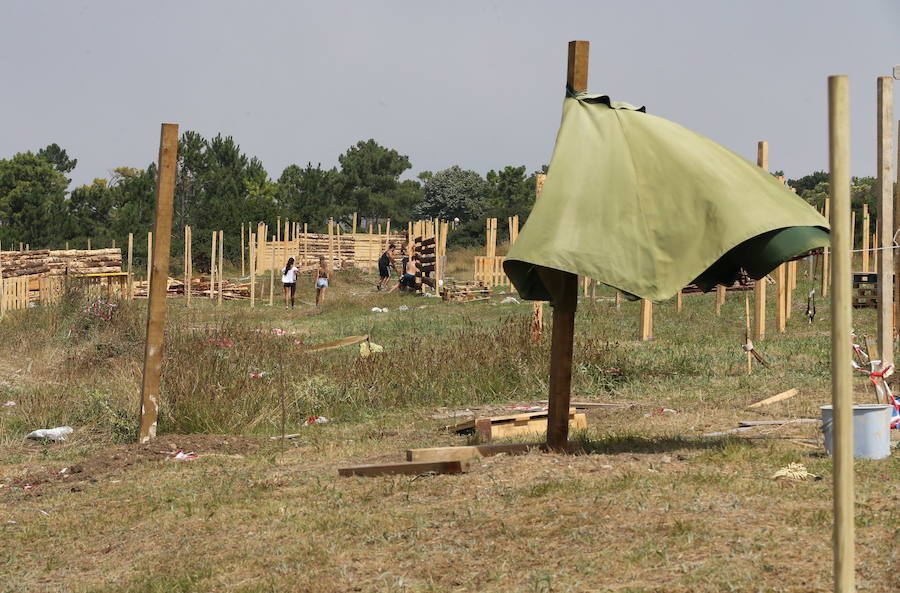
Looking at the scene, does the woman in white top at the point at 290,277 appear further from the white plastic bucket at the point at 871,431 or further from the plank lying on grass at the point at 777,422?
the white plastic bucket at the point at 871,431

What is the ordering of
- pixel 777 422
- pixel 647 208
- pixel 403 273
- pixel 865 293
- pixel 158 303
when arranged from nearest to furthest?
pixel 647 208
pixel 777 422
pixel 158 303
pixel 865 293
pixel 403 273

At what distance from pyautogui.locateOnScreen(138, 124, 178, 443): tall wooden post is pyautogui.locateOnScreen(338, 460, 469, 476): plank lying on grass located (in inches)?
101

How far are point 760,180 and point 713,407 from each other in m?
3.39

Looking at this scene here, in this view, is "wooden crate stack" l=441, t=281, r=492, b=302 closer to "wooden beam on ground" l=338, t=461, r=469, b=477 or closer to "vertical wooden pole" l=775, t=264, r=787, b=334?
"vertical wooden pole" l=775, t=264, r=787, b=334

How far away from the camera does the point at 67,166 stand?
75562mm

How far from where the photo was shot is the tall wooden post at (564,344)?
21.9ft

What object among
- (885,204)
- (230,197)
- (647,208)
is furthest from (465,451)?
Answer: (230,197)

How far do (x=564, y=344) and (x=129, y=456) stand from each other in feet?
11.7

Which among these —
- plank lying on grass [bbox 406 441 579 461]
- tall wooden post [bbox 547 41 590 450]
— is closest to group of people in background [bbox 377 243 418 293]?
plank lying on grass [bbox 406 441 579 461]

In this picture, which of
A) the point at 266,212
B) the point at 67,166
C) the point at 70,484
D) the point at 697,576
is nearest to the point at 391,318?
the point at 70,484

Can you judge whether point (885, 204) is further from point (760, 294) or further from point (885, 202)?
point (760, 294)

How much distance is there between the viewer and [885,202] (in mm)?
9148

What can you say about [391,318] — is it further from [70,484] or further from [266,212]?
[266,212]

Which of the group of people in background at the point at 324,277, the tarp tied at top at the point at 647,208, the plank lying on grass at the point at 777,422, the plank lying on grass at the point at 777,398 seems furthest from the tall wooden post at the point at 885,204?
the group of people in background at the point at 324,277
